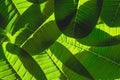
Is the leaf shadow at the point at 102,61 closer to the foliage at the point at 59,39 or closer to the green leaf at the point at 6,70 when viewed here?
the foliage at the point at 59,39

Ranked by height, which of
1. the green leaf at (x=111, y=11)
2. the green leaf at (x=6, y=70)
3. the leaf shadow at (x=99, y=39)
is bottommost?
the green leaf at (x=6, y=70)

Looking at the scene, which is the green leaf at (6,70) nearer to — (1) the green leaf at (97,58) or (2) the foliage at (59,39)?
(2) the foliage at (59,39)

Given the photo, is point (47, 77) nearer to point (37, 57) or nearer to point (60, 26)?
point (37, 57)

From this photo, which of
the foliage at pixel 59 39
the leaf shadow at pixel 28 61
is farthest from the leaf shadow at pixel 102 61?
the leaf shadow at pixel 28 61

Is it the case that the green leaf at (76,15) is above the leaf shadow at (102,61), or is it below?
above

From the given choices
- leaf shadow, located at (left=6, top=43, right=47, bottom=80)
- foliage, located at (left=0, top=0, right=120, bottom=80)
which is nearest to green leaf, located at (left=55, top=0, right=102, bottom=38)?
foliage, located at (left=0, top=0, right=120, bottom=80)
